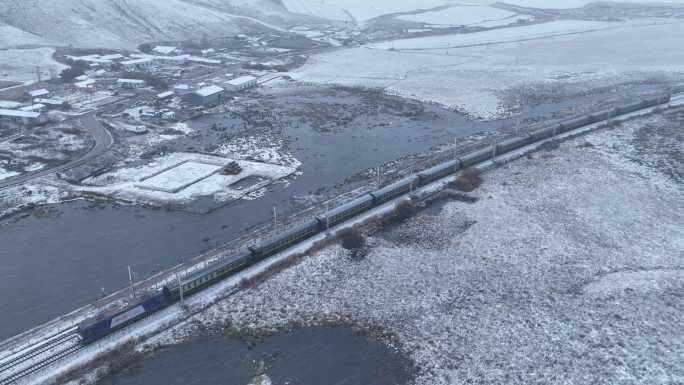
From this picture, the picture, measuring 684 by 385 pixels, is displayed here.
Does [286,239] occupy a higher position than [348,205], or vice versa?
[348,205]

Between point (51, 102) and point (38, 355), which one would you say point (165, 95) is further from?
point (38, 355)

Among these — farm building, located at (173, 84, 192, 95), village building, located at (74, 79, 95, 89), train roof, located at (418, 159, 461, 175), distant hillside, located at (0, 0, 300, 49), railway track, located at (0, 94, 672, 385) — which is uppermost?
distant hillside, located at (0, 0, 300, 49)

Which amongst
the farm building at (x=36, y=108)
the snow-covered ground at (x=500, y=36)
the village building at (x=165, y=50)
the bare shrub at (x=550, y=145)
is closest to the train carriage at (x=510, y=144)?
the bare shrub at (x=550, y=145)

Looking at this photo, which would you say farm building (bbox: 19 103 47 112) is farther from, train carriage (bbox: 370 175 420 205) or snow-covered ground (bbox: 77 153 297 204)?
train carriage (bbox: 370 175 420 205)

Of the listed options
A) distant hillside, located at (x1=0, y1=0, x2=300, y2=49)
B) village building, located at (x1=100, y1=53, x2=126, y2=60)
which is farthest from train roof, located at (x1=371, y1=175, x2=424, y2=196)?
distant hillside, located at (x1=0, y1=0, x2=300, y2=49)

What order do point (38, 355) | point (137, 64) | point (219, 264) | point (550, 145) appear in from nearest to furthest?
point (38, 355), point (219, 264), point (550, 145), point (137, 64)

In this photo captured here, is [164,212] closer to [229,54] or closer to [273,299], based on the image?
[273,299]

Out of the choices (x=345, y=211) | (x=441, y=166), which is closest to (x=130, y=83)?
(x=441, y=166)
